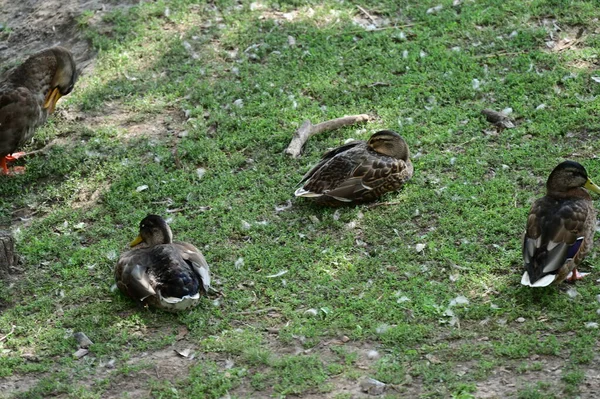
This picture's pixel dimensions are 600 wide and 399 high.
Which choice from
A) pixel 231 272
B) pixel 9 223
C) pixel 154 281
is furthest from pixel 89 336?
pixel 9 223

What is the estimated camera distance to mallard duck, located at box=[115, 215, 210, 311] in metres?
6.78

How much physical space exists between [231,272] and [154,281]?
0.83 meters

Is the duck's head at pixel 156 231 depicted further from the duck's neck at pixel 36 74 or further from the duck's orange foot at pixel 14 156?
the duck's neck at pixel 36 74

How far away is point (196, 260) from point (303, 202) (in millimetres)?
1712

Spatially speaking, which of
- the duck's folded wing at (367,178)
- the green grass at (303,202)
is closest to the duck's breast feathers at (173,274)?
the green grass at (303,202)

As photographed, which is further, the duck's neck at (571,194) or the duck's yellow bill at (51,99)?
the duck's yellow bill at (51,99)

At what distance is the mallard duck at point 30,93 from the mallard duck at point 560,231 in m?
5.83

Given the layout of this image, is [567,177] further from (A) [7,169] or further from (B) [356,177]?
(A) [7,169]

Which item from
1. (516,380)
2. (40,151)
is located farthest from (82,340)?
(40,151)

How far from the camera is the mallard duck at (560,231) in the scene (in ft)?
21.4

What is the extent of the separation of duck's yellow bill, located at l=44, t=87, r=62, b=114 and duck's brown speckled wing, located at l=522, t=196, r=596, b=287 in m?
5.98

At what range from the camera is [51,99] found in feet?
33.2

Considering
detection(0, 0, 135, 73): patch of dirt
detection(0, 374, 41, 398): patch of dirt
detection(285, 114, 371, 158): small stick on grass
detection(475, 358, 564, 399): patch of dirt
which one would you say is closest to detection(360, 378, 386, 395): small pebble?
detection(475, 358, 564, 399): patch of dirt

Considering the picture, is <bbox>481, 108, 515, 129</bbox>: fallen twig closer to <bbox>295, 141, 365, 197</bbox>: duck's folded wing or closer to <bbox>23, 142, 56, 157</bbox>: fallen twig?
<bbox>295, 141, 365, 197</bbox>: duck's folded wing
